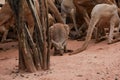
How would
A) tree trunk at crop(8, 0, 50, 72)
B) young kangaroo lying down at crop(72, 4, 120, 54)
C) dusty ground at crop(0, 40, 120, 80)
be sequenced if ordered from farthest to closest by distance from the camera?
1. young kangaroo lying down at crop(72, 4, 120, 54)
2. tree trunk at crop(8, 0, 50, 72)
3. dusty ground at crop(0, 40, 120, 80)

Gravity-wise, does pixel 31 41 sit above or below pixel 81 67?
above

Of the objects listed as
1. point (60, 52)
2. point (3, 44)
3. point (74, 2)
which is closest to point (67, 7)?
point (74, 2)

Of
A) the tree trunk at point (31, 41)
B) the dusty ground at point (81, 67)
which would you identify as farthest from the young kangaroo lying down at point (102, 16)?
the tree trunk at point (31, 41)

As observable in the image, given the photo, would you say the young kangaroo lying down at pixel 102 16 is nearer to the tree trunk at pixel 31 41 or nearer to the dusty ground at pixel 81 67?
the dusty ground at pixel 81 67

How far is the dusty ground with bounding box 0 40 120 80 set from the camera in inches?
229

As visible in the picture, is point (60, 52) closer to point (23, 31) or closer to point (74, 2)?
point (23, 31)

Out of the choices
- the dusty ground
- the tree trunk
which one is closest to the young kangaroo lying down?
the dusty ground

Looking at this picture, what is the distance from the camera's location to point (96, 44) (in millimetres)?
8984

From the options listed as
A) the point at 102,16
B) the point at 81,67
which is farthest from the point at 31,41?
the point at 102,16

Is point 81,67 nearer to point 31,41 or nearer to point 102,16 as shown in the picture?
point 31,41

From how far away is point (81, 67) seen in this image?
641cm

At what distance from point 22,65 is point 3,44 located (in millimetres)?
3887

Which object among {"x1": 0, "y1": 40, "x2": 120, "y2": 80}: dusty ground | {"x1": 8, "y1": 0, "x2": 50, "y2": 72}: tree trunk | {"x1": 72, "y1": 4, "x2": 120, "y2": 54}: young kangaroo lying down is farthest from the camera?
{"x1": 72, "y1": 4, "x2": 120, "y2": 54}: young kangaroo lying down

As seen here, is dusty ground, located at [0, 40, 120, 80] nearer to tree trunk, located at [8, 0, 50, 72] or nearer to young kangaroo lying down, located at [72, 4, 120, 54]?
tree trunk, located at [8, 0, 50, 72]
